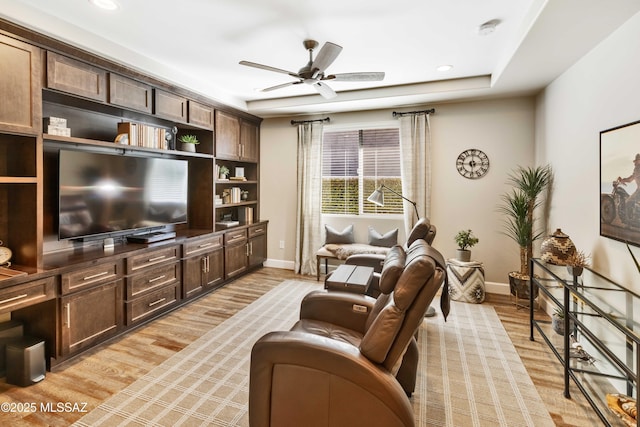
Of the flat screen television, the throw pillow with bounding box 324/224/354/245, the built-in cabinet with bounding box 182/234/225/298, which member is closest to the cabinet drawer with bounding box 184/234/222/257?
the built-in cabinet with bounding box 182/234/225/298

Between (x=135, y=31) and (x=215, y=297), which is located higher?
(x=135, y=31)

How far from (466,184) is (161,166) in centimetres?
394

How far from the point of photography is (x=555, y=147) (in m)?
3.37

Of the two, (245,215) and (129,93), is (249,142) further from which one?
(129,93)

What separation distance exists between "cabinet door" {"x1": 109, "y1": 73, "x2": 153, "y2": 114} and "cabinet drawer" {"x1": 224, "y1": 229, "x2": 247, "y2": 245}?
73.0 inches

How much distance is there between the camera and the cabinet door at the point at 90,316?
8.02ft

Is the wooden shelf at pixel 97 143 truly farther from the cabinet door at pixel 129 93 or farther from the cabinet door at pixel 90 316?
the cabinet door at pixel 90 316

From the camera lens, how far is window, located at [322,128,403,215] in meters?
4.79

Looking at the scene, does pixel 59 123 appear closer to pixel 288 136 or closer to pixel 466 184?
pixel 288 136

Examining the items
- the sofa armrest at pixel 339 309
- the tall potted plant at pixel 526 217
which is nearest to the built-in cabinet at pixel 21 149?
the sofa armrest at pixel 339 309

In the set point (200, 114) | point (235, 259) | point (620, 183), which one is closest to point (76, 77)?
point (200, 114)

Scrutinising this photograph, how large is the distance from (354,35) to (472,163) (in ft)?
8.28

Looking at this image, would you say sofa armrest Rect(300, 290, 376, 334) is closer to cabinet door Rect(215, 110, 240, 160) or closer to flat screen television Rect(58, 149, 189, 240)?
flat screen television Rect(58, 149, 189, 240)

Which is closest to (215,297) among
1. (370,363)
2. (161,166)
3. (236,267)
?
(236,267)
